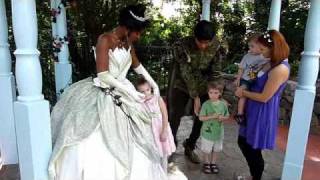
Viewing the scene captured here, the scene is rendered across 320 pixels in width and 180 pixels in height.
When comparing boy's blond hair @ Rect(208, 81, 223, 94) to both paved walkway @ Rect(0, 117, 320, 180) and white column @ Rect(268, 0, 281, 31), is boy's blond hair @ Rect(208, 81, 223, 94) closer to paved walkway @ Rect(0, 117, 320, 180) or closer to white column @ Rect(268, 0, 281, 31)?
paved walkway @ Rect(0, 117, 320, 180)

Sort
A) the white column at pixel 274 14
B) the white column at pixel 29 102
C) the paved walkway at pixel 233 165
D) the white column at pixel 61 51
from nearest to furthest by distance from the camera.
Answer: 1. the white column at pixel 29 102
2. the paved walkway at pixel 233 165
3. the white column at pixel 274 14
4. the white column at pixel 61 51

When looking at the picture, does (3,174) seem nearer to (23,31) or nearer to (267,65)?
(23,31)

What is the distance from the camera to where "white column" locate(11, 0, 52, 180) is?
6.26 feet

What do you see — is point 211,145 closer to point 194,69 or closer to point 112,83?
point 194,69

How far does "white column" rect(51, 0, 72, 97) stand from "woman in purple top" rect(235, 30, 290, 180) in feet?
6.82

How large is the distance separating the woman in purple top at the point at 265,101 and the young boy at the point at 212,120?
24 centimetres

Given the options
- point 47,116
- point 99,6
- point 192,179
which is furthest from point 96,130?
point 99,6

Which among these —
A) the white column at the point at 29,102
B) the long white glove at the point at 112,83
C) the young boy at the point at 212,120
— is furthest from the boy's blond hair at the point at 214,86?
the white column at the point at 29,102

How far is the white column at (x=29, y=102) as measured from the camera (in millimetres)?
1907

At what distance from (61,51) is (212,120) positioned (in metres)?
1.96

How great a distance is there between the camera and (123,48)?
2.42 m

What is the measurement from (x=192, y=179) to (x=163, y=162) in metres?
0.49

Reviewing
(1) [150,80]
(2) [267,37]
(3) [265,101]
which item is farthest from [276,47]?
(1) [150,80]

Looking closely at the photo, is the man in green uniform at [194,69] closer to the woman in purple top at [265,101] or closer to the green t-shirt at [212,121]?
the green t-shirt at [212,121]
